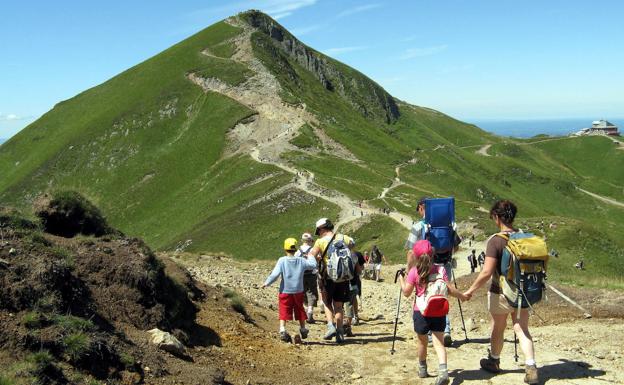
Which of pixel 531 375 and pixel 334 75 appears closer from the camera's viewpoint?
pixel 531 375

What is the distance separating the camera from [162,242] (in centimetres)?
7162

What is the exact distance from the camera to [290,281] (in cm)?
1220

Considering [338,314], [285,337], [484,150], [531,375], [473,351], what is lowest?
[473,351]

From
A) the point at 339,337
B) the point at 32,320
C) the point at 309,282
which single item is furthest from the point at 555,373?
the point at 32,320

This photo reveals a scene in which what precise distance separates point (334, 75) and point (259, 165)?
96.6 metres

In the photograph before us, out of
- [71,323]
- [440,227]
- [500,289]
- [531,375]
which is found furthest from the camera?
[440,227]

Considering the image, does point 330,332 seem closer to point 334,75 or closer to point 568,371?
point 568,371

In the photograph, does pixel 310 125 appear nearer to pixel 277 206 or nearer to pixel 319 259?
pixel 277 206

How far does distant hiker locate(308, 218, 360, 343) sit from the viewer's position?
39.4ft

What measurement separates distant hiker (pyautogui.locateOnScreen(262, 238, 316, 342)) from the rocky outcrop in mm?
145241

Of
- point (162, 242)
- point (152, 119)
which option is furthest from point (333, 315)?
point (152, 119)

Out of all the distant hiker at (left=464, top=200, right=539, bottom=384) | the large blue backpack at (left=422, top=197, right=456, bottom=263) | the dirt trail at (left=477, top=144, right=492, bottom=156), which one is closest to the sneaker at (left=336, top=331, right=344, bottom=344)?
the large blue backpack at (left=422, top=197, right=456, bottom=263)

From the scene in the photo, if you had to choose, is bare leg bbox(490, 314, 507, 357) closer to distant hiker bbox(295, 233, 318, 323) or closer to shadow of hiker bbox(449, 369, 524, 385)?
shadow of hiker bbox(449, 369, 524, 385)

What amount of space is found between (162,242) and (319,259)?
63.1 m
